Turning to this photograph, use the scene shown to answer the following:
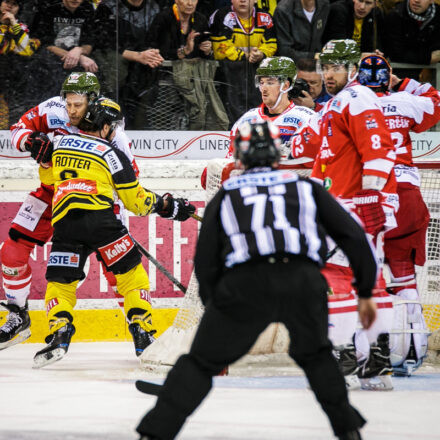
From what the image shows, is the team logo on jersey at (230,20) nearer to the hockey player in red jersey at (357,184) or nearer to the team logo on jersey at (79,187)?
the team logo on jersey at (79,187)

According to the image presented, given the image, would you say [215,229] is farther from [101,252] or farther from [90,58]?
[90,58]

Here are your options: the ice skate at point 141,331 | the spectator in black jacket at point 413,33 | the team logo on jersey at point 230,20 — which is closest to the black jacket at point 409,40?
the spectator in black jacket at point 413,33

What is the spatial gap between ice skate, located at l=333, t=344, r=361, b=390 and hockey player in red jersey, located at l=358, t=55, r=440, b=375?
0.30 metres

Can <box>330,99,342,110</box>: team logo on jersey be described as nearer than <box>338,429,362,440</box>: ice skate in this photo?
No

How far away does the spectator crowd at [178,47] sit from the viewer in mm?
5844

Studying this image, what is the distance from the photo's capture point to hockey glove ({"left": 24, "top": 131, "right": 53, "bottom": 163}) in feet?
15.4

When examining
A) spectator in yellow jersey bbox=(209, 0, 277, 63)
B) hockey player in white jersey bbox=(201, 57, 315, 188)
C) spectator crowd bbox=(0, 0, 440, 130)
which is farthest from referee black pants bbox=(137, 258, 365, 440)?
spectator in yellow jersey bbox=(209, 0, 277, 63)

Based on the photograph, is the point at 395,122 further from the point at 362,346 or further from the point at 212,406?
the point at 212,406

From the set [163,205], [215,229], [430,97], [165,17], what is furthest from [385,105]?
[165,17]

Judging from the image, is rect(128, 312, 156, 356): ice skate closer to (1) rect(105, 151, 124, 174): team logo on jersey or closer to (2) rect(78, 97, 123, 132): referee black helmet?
(1) rect(105, 151, 124, 174): team logo on jersey

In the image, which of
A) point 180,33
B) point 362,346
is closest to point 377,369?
point 362,346

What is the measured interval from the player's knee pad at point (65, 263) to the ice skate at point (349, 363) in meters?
1.39

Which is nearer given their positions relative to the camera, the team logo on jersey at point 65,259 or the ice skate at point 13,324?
the team logo on jersey at point 65,259

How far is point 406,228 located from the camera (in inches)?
162
